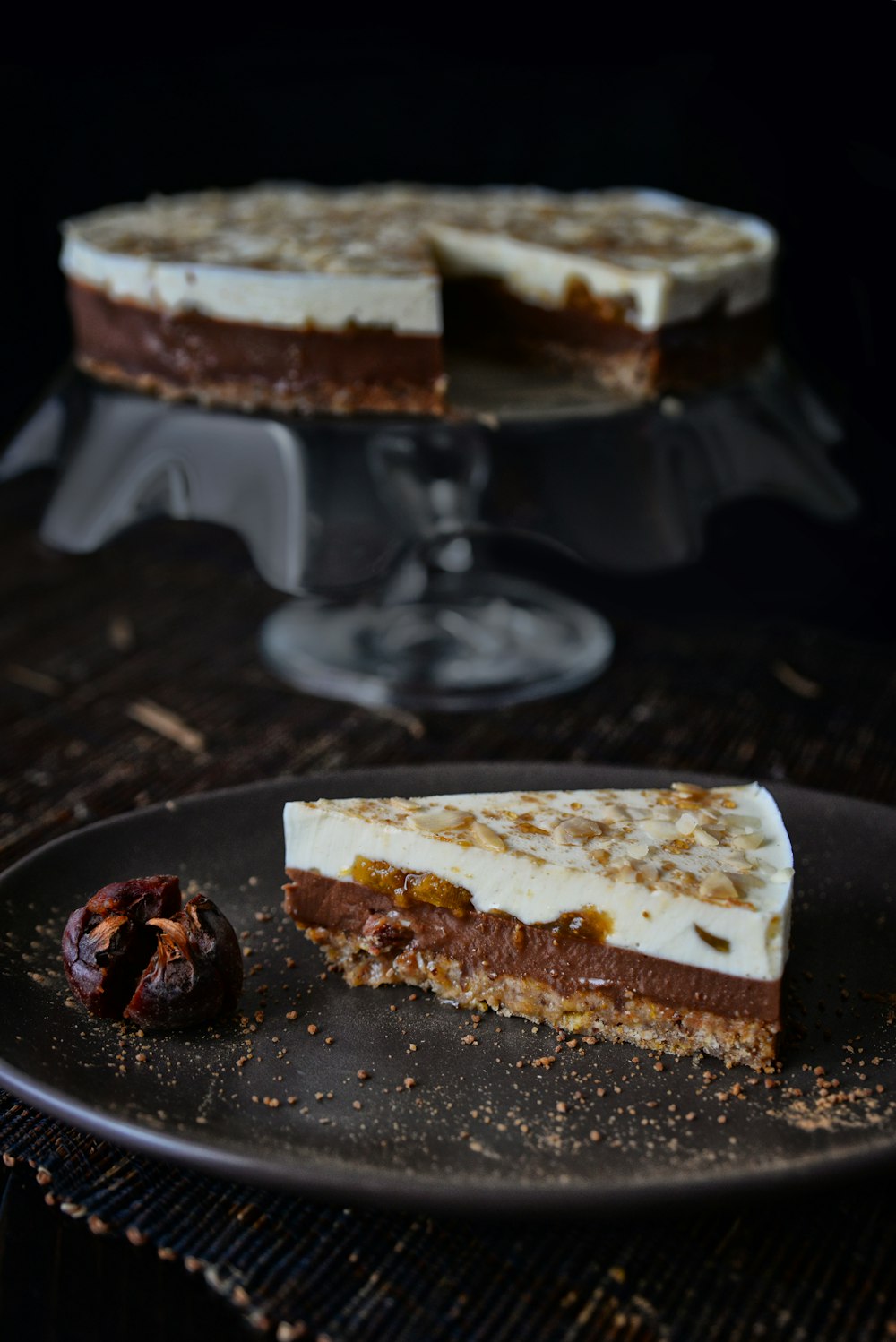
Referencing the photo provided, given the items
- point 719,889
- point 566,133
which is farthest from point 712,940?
point 566,133

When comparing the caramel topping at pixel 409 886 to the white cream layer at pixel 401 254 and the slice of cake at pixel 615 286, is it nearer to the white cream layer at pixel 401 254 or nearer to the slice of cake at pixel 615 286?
the white cream layer at pixel 401 254

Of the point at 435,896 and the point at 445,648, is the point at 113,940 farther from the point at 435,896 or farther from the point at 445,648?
the point at 445,648

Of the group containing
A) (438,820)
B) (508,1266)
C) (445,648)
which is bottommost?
(445,648)

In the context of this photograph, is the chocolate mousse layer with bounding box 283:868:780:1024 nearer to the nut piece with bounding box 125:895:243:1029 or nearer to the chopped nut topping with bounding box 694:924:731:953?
the chopped nut topping with bounding box 694:924:731:953

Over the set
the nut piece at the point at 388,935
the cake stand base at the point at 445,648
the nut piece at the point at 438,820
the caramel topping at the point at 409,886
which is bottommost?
the cake stand base at the point at 445,648

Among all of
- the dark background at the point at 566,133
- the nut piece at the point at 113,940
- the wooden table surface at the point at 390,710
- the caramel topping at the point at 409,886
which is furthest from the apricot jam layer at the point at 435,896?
the dark background at the point at 566,133

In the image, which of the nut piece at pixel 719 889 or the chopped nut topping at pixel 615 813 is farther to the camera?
the chopped nut topping at pixel 615 813

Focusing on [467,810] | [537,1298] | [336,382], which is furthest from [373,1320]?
[336,382]
